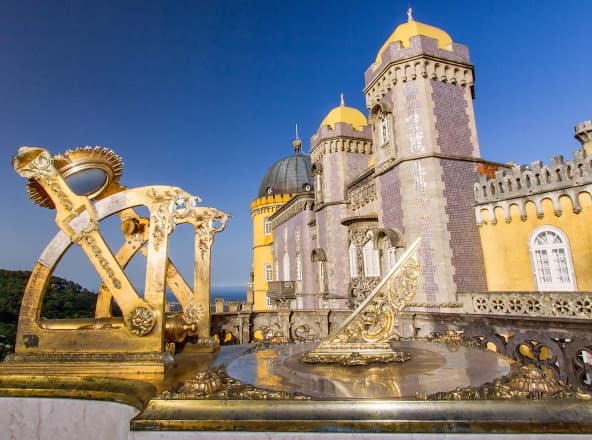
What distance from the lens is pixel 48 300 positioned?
42.0 ft

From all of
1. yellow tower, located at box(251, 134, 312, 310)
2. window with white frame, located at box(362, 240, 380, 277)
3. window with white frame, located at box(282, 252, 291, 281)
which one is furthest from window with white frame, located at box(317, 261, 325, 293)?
yellow tower, located at box(251, 134, 312, 310)

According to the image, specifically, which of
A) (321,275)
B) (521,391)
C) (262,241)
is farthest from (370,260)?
(262,241)

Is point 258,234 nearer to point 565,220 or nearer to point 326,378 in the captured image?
point 565,220

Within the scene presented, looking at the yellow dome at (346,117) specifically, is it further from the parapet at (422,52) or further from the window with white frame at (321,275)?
the window with white frame at (321,275)

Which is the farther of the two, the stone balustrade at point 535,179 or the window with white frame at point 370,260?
the window with white frame at point 370,260

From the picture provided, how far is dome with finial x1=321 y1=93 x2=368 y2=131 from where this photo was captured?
21.3m

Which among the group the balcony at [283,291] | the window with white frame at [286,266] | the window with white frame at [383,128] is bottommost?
the balcony at [283,291]

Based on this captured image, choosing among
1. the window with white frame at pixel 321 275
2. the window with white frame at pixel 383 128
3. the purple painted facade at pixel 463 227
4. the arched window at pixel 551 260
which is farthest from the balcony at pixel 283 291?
the arched window at pixel 551 260

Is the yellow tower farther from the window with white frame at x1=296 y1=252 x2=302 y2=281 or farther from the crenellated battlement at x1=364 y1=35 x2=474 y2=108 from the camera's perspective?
the crenellated battlement at x1=364 y1=35 x2=474 y2=108

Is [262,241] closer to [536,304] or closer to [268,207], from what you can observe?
[268,207]

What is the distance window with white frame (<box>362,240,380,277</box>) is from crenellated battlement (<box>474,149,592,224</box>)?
4935 millimetres

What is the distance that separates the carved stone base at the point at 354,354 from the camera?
135 inches

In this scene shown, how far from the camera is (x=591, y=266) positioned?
1077cm

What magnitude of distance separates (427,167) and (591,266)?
5840 millimetres
